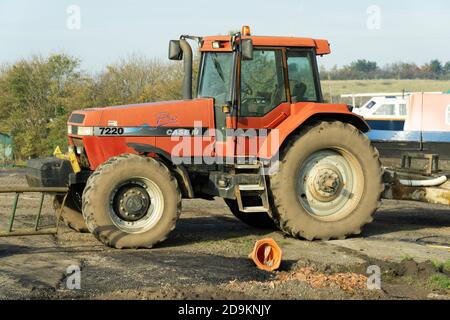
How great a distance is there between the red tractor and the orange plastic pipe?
1.23m

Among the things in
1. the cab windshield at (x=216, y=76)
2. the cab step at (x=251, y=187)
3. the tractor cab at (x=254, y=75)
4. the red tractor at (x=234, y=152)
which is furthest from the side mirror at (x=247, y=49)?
the cab step at (x=251, y=187)

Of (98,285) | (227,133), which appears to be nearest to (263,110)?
(227,133)

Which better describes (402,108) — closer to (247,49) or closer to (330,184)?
(330,184)

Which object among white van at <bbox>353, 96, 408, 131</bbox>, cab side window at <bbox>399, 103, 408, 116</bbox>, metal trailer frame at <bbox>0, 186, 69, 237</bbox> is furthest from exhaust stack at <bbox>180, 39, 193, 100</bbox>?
cab side window at <bbox>399, 103, 408, 116</bbox>

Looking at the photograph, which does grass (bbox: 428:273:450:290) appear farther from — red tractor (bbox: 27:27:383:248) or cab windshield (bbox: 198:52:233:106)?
cab windshield (bbox: 198:52:233:106)

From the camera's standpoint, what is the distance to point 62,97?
90.5ft

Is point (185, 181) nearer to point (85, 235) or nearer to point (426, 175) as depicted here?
point (85, 235)

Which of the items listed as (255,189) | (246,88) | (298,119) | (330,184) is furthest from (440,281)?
(246,88)

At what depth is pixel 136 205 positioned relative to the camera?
8.95m

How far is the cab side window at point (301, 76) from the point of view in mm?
9844

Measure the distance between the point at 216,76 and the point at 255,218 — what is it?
245 centimetres

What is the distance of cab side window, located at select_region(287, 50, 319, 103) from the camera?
9844 millimetres

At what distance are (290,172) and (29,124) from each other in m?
20.1

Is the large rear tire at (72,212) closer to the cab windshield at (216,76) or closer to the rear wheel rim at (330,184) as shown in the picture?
the cab windshield at (216,76)
